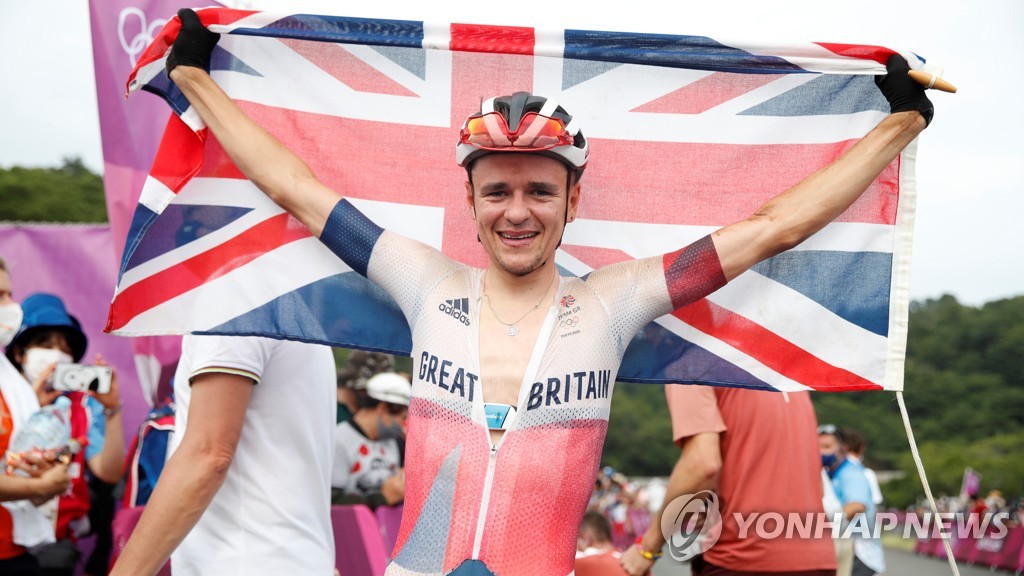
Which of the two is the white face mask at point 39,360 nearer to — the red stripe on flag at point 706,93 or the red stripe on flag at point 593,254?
the red stripe on flag at point 593,254

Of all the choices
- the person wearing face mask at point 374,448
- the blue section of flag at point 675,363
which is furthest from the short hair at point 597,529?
the blue section of flag at point 675,363

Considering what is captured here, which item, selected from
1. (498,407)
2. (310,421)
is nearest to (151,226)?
(310,421)

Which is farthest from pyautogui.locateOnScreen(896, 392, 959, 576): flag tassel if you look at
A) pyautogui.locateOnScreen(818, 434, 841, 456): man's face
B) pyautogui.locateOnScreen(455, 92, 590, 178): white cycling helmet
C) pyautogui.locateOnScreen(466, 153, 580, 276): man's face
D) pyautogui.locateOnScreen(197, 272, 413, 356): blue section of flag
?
pyautogui.locateOnScreen(818, 434, 841, 456): man's face

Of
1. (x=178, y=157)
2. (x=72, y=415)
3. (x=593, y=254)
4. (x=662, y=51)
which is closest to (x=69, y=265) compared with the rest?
(x=72, y=415)

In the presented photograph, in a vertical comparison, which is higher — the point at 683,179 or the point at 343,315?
the point at 683,179

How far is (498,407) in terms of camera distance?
3.40 meters

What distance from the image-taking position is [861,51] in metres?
3.98

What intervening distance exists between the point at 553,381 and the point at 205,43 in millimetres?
1932

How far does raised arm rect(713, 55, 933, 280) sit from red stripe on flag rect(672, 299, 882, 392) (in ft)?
1.44

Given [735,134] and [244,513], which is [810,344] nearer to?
[735,134]

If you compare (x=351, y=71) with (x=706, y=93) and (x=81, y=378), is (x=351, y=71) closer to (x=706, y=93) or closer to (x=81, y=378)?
(x=706, y=93)

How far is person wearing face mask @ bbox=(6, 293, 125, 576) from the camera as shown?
5.72m

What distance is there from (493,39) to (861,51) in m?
1.40

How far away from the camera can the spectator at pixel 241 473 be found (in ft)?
11.7
